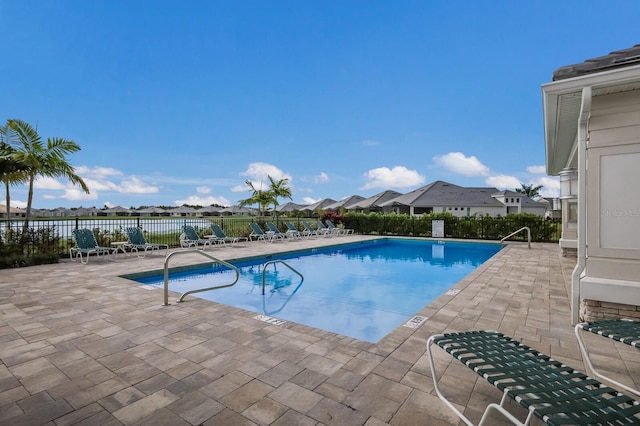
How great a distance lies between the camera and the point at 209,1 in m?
12.4

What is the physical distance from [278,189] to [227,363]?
660 inches

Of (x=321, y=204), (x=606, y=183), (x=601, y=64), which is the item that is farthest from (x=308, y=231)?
(x=321, y=204)

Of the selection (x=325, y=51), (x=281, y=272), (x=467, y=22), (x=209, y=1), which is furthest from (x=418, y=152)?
(x=281, y=272)

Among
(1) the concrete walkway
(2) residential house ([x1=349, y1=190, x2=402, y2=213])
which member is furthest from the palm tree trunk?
(2) residential house ([x1=349, y1=190, x2=402, y2=213])

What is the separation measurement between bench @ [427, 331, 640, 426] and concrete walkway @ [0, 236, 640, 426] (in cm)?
45

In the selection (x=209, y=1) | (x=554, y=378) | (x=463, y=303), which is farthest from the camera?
(x=209, y=1)

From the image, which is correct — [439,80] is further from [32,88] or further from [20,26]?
[32,88]

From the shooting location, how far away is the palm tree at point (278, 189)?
1930cm

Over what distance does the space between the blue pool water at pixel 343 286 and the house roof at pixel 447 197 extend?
67.7ft

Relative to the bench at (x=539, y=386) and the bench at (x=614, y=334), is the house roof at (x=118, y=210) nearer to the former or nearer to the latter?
the bench at (x=539, y=386)

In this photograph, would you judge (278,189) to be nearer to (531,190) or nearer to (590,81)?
(590,81)

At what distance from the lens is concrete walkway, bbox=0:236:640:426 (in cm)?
226

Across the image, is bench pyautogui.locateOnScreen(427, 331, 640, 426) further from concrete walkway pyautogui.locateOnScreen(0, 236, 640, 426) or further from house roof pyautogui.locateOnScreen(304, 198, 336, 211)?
house roof pyautogui.locateOnScreen(304, 198, 336, 211)

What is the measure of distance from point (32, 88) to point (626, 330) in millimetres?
22325
